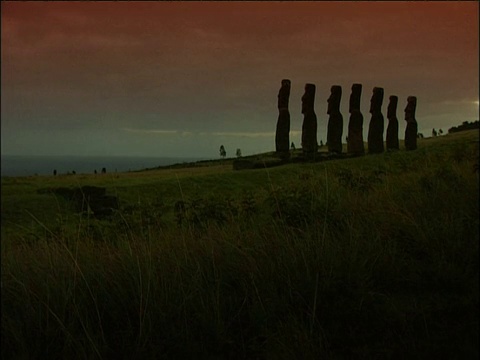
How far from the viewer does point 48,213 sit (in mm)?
10078

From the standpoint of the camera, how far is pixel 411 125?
21594mm

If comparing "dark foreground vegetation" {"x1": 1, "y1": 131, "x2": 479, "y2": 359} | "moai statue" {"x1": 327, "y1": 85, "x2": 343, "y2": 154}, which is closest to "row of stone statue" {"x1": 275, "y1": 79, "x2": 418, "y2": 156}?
"moai statue" {"x1": 327, "y1": 85, "x2": 343, "y2": 154}

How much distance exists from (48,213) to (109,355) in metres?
6.37

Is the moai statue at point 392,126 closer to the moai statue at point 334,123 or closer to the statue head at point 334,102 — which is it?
the moai statue at point 334,123

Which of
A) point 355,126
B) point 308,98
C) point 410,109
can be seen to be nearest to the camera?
point 308,98

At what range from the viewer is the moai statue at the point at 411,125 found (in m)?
21.3

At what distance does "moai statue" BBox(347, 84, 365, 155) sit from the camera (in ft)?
66.4

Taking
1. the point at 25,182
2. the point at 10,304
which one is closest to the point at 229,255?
the point at 10,304

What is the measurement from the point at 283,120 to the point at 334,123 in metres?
2.38

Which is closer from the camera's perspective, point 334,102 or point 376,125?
point 334,102

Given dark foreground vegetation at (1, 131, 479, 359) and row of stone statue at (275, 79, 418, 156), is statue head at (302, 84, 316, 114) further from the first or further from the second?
dark foreground vegetation at (1, 131, 479, 359)

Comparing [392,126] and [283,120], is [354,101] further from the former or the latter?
[283,120]

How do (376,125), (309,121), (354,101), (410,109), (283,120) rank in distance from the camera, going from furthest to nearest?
(410,109) → (376,125) → (354,101) → (309,121) → (283,120)

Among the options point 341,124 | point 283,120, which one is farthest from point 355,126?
point 283,120
